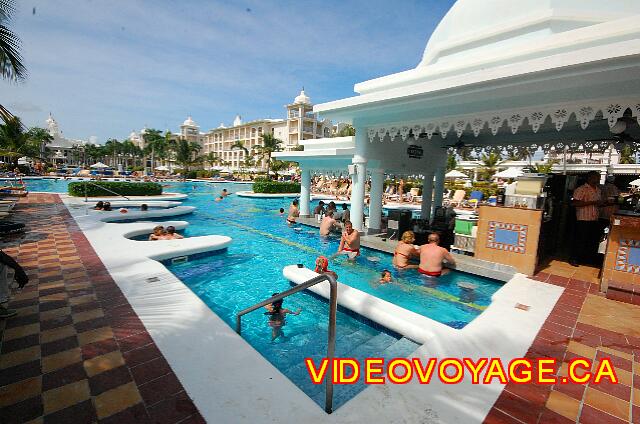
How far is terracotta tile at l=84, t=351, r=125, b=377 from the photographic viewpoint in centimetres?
303

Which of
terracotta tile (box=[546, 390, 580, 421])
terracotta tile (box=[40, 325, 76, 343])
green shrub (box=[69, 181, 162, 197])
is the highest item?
green shrub (box=[69, 181, 162, 197])

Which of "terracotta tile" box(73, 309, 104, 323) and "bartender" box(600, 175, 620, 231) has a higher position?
"bartender" box(600, 175, 620, 231)

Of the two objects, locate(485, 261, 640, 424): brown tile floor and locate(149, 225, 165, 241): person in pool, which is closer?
locate(485, 261, 640, 424): brown tile floor

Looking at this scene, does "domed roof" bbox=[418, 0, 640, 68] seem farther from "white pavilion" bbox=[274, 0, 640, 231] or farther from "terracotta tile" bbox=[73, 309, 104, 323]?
"terracotta tile" bbox=[73, 309, 104, 323]

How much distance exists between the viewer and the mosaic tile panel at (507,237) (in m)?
6.62

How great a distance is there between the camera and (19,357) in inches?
125

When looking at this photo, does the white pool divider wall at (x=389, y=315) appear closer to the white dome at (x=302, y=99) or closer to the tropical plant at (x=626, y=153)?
the tropical plant at (x=626, y=153)

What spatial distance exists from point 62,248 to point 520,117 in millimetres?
11506

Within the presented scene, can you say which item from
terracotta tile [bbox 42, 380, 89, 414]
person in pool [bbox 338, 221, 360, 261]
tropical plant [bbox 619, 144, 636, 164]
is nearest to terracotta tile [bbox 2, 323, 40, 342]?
terracotta tile [bbox 42, 380, 89, 414]

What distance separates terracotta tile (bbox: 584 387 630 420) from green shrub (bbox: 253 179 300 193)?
92.2 ft

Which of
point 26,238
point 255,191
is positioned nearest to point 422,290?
point 26,238

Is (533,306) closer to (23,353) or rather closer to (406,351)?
(406,351)

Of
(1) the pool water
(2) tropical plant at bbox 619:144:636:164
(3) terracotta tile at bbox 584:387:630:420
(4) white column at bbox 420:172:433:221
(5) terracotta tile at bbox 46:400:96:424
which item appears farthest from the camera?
(4) white column at bbox 420:172:433:221

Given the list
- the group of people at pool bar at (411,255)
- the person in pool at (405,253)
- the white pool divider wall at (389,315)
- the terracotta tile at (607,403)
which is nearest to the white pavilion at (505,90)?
the group of people at pool bar at (411,255)
